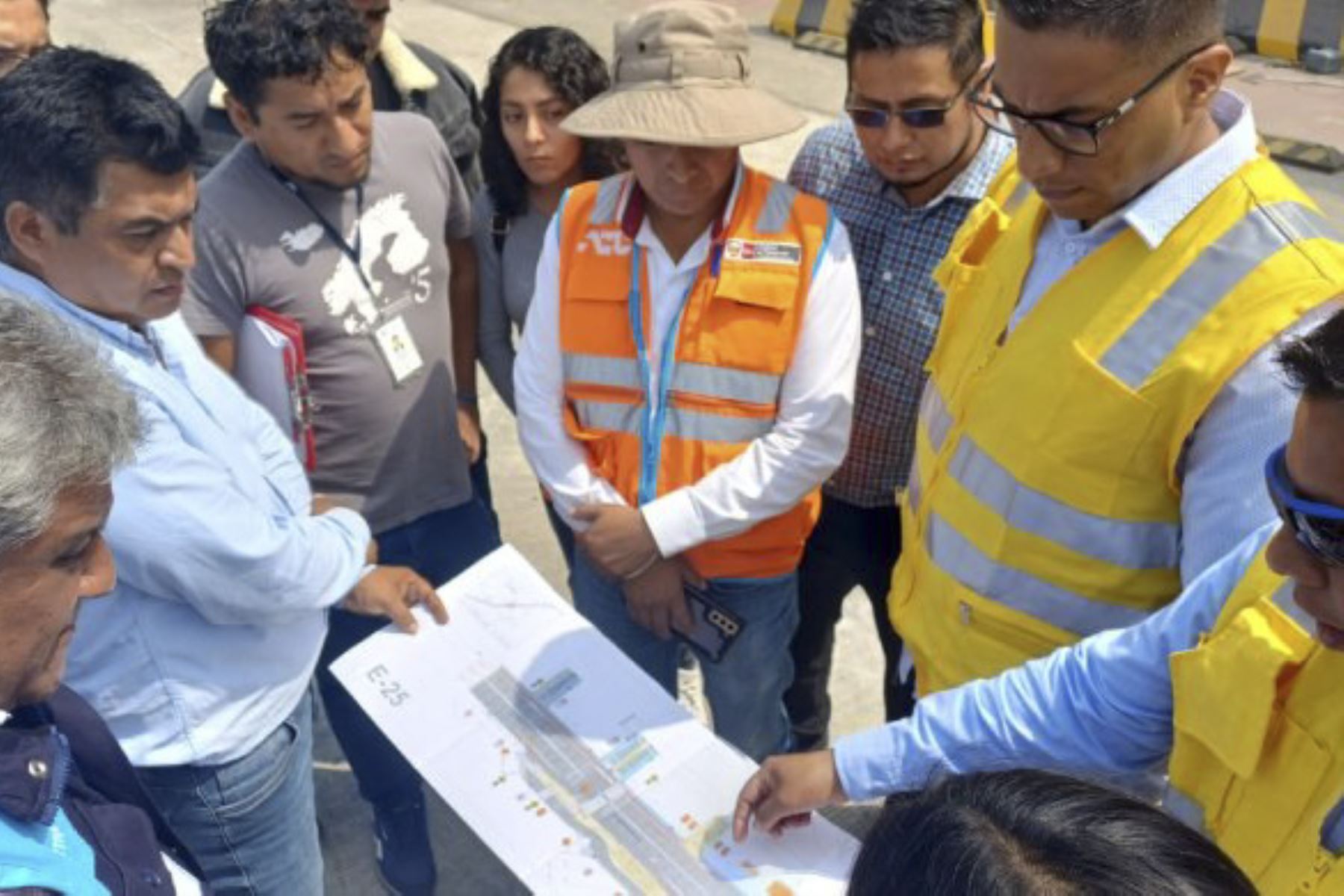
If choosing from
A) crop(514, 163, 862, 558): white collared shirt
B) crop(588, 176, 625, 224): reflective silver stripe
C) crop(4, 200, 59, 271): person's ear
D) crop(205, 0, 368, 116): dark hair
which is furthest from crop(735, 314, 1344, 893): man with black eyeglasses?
crop(205, 0, 368, 116): dark hair

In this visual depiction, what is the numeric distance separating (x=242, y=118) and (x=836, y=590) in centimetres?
167

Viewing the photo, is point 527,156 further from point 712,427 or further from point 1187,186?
point 1187,186

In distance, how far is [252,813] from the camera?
215 cm

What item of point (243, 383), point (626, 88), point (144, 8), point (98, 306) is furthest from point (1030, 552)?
point (144, 8)

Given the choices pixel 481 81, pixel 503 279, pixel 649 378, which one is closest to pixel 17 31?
pixel 503 279

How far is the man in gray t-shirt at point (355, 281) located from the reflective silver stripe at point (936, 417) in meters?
1.17

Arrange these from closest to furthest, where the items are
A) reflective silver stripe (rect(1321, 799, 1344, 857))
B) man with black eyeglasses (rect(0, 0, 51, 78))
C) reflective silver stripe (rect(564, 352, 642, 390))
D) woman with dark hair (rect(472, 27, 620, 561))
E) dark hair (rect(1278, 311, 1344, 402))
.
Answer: dark hair (rect(1278, 311, 1344, 402)) < reflective silver stripe (rect(1321, 799, 1344, 857)) < reflective silver stripe (rect(564, 352, 642, 390)) < woman with dark hair (rect(472, 27, 620, 561)) < man with black eyeglasses (rect(0, 0, 51, 78))

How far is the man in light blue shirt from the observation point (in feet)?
6.14

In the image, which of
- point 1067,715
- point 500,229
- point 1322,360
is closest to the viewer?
point 1322,360

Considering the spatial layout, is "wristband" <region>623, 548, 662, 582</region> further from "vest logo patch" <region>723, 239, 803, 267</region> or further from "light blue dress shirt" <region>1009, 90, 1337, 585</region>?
"light blue dress shirt" <region>1009, 90, 1337, 585</region>

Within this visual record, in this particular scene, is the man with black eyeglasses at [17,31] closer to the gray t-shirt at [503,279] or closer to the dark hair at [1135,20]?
the gray t-shirt at [503,279]

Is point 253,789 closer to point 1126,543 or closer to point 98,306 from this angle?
point 98,306

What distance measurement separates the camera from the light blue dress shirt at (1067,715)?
1539mm

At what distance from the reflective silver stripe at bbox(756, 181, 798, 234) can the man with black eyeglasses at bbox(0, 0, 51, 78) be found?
1.92 meters
